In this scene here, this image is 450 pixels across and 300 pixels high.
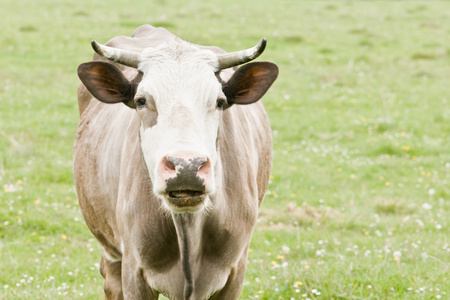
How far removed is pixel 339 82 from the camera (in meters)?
16.2

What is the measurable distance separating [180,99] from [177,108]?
83 mm

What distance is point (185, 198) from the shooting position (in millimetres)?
3947

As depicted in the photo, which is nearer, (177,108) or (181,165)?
(181,165)

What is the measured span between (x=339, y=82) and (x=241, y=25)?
628 cm

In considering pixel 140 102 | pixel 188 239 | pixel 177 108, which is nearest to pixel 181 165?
pixel 177 108

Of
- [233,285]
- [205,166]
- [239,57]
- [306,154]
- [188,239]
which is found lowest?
[306,154]

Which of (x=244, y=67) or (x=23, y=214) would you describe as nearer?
(x=244, y=67)

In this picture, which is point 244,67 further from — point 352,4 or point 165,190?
A: point 352,4

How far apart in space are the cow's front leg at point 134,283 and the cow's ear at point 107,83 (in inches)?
44.6

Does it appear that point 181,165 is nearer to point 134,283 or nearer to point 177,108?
point 177,108

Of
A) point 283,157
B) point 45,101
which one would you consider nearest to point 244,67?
point 283,157

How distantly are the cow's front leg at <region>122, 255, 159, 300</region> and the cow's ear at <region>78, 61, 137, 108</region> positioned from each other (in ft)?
3.72

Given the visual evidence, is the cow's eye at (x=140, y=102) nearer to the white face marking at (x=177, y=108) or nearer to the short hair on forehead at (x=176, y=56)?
the white face marking at (x=177, y=108)

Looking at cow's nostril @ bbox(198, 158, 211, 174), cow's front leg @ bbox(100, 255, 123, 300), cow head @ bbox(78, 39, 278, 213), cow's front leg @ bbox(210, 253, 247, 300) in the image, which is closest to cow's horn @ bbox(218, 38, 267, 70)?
cow head @ bbox(78, 39, 278, 213)
